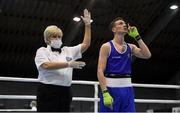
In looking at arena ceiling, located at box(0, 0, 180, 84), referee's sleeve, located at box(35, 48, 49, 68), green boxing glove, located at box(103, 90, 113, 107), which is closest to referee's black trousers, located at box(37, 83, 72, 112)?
referee's sleeve, located at box(35, 48, 49, 68)

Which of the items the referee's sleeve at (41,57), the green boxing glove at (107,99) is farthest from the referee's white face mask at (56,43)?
the green boxing glove at (107,99)

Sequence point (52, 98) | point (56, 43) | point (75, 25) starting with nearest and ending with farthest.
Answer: point (52, 98) < point (56, 43) < point (75, 25)

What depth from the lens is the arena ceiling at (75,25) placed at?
10.3 metres

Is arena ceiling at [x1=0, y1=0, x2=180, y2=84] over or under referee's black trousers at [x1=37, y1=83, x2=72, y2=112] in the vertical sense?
over

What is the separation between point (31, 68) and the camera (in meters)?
13.4

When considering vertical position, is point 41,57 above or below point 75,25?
below

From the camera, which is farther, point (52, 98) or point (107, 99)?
point (107, 99)

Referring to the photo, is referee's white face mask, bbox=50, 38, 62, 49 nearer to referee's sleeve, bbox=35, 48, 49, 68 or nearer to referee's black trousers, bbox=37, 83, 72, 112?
referee's sleeve, bbox=35, 48, 49, 68

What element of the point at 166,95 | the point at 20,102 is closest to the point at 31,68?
the point at 20,102

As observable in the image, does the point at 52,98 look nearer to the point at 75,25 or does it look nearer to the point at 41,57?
the point at 41,57

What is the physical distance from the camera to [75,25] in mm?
11234

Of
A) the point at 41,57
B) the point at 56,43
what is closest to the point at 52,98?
the point at 41,57

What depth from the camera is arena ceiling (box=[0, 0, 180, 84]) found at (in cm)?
1028

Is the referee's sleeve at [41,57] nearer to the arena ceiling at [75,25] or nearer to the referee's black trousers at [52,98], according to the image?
the referee's black trousers at [52,98]
